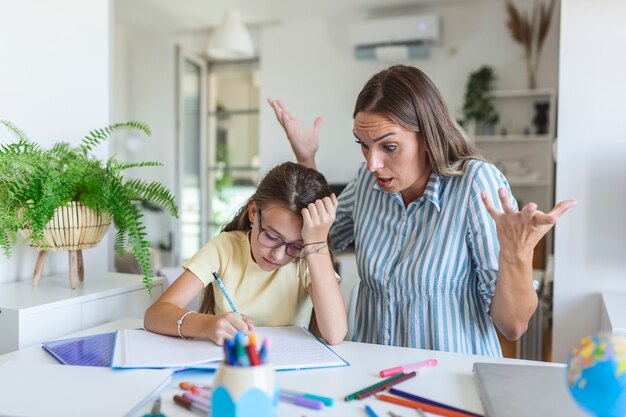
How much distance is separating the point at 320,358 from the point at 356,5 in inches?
184

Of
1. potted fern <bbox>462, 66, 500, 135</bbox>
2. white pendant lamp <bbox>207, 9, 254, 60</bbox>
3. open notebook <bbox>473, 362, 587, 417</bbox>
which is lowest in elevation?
open notebook <bbox>473, 362, 587, 417</bbox>

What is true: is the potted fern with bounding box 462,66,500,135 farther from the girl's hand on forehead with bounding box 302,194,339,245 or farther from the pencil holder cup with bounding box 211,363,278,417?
the pencil holder cup with bounding box 211,363,278,417

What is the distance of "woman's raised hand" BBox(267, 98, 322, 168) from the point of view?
1.64 m

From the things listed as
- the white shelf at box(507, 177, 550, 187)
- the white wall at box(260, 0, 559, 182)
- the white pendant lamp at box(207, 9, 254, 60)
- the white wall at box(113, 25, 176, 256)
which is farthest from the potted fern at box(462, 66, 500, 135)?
the white wall at box(113, 25, 176, 256)

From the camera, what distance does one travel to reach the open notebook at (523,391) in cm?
77

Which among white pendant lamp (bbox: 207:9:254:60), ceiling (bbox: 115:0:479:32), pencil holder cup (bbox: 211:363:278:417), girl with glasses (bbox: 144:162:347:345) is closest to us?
pencil holder cup (bbox: 211:363:278:417)

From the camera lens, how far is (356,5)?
513 centimetres

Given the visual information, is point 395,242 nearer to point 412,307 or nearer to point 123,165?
point 412,307

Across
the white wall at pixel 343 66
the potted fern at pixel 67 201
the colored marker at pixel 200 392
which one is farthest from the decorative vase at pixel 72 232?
the white wall at pixel 343 66

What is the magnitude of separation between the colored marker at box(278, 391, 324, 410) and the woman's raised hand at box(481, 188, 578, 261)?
18.7 inches

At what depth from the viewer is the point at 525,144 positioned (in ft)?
15.5

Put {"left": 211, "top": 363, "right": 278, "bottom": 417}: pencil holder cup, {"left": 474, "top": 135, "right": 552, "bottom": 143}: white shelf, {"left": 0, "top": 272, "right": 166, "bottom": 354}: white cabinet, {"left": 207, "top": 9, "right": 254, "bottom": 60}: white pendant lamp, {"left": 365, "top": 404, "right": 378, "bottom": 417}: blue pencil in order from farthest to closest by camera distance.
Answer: {"left": 207, "top": 9, "right": 254, "bottom": 60}: white pendant lamp → {"left": 474, "top": 135, "right": 552, "bottom": 143}: white shelf → {"left": 0, "top": 272, "right": 166, "bottom": 354}: white cabinet → {"left": 365, "top": 404, "right": 378, "bottom": 417}: blue pencil → {"left": 211, "top": 363, "right": 278, "bottom": 417}: pencil holder cup

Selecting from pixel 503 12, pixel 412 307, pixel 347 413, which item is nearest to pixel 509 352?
pixel 412 307

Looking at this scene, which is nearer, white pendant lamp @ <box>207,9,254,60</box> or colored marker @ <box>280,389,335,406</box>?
colored marker @ <box>280,389,335,406</box>
